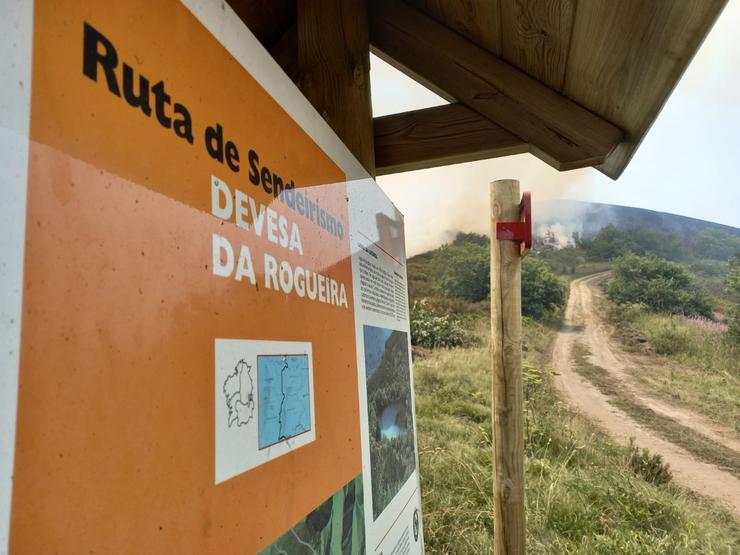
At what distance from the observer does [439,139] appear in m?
1.62

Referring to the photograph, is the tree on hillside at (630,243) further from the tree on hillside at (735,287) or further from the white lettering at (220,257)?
the white lettering at (220,257)

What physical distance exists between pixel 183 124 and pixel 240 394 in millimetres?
341

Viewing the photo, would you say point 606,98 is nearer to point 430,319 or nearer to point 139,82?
point 139,82

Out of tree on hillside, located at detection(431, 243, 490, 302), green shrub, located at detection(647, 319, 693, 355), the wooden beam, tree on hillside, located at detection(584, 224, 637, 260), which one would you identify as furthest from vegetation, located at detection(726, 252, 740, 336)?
the wooden beam

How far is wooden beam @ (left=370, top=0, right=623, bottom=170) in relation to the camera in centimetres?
148

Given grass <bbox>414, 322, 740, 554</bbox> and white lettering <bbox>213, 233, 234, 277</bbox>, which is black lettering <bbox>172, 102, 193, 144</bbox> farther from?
grass <bbox>414, 322, 740, 554</bbox>

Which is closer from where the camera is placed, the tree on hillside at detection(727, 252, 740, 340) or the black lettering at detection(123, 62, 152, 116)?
the black lettering at detection(123, 62, 152, 116)

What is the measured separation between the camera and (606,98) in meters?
1.37

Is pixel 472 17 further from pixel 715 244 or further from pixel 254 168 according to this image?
pixel 715 244

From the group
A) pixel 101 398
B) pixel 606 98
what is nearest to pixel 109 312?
pixel 101 398

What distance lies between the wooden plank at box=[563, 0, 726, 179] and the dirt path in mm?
5324

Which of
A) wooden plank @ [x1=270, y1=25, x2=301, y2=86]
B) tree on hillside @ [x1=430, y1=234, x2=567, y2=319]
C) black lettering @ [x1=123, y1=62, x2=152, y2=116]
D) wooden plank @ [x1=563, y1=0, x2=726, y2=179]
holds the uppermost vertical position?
tree on hillside @ [x1=430, y1=234, x2=567, y2=319]

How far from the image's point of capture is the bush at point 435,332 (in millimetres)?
10953

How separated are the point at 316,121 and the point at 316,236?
26 centimetres
